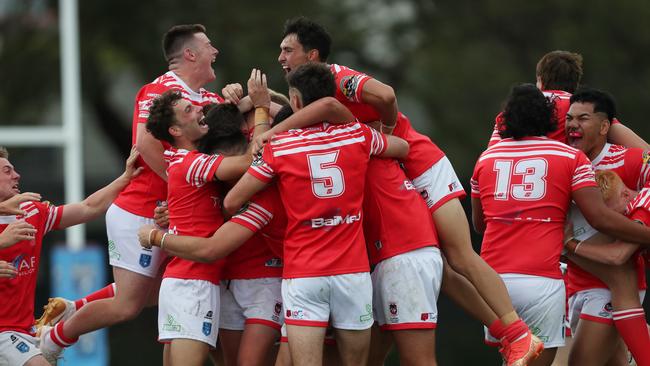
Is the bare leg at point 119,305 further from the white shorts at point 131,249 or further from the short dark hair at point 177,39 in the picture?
the short dark hair at point 177,39

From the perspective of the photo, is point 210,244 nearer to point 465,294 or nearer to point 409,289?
point 409,289

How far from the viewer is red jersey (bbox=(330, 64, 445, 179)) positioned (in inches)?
292

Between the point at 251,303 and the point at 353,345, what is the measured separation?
2.68 feet

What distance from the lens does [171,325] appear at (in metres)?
7.28

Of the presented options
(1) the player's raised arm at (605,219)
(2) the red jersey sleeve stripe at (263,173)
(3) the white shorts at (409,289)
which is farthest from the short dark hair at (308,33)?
(1) the player's raised arm at (605,219)

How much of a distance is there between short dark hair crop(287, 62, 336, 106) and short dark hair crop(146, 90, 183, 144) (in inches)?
33.0

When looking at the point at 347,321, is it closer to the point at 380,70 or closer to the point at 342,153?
the point at 342,153

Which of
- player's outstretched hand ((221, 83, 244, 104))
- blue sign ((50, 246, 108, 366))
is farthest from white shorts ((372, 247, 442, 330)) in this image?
blue sign ((50, 246, 108, 366))

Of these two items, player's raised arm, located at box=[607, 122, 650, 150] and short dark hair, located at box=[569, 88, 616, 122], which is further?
player's raised arm, located at box=[607, 122, 650, 150]

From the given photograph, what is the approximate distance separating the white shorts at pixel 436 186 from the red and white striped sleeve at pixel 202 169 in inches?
53.3

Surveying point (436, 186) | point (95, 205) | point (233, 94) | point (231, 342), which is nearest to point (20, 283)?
point (95, 205)

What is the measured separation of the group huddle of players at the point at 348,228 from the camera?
7016 mm

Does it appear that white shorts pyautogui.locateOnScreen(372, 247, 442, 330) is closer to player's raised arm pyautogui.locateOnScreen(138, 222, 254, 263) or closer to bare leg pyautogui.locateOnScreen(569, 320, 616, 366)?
player's raised arm pyautogui.locateOnScreen(138, 222, 254, 263)

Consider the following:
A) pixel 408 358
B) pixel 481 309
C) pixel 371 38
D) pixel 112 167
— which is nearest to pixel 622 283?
pixel 481 309
